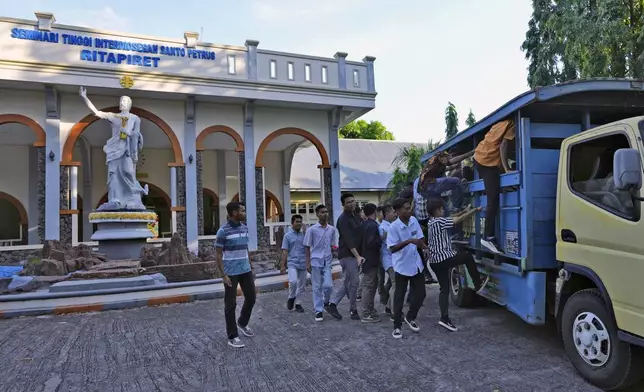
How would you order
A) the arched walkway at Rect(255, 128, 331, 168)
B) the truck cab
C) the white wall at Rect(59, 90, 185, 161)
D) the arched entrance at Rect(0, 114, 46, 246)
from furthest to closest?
the arched entrance at Rect(0, 114, 46, 246), the arched walkway at Rect(255, 128, 331, 168), the white wall at Rect(59, 90, 185, 161), the truck cab

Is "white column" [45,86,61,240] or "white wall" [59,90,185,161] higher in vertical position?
"white wall" [59,90,185,161]

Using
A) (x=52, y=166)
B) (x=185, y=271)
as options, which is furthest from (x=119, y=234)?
(x=52, y=166)

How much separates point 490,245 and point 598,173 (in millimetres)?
1501

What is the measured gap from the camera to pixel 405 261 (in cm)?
532

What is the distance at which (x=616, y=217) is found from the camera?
11.5 feet

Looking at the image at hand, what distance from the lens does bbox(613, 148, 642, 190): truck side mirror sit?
3.26 metres

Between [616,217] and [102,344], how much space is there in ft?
17.4

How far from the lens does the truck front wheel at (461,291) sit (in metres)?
6.33

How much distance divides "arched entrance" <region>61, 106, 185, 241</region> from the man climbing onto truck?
1105cm

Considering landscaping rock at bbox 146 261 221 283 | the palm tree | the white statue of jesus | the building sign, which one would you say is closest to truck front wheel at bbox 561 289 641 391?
landscaping rock at bbox 146 261 221 283

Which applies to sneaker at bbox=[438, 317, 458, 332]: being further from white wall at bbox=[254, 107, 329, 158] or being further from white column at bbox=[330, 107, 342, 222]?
white wall at bbox=[254, 107, 329, 158]

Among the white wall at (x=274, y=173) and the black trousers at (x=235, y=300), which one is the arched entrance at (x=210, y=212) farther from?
the black trousers at (x=235, y=300)

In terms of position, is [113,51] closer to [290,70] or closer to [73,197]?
[73,197]

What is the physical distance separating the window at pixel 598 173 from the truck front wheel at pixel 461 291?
2403 mm
